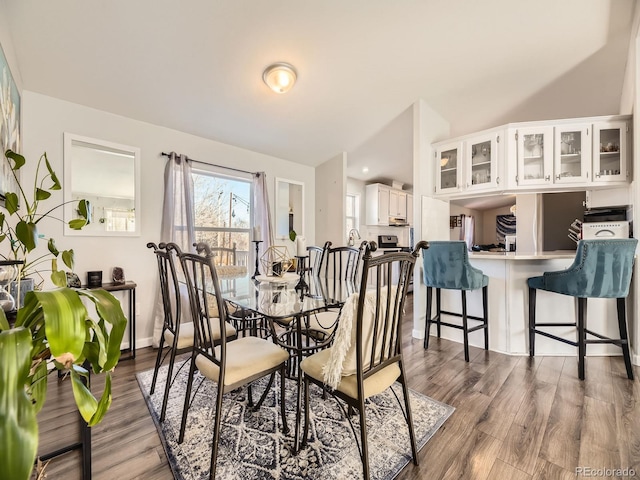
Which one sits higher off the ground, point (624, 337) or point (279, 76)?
point (279, 76)

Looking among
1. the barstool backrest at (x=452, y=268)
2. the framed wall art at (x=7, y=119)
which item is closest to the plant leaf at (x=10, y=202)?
the framed wall art at (x=7, y=119)

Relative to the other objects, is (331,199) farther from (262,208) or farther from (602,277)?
(602,277)

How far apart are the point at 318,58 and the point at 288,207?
7.33ft

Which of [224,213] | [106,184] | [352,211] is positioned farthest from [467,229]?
[106,184]

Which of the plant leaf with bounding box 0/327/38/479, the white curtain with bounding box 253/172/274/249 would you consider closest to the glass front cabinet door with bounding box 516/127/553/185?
the white curtain with bounding box 253/172/274/249

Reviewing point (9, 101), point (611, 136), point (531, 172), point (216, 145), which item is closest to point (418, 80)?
point (531, 172)

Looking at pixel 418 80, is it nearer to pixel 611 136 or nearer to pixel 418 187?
pixel 418 187

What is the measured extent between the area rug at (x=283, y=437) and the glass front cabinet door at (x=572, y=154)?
271cm

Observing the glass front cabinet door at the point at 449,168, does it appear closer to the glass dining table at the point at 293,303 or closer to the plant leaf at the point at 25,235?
the glass dining table at the point at 293,303

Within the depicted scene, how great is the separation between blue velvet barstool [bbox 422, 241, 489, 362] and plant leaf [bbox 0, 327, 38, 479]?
268cm

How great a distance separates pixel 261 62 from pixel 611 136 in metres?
3.48

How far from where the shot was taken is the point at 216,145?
3.46 metres

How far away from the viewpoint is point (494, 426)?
1.61m

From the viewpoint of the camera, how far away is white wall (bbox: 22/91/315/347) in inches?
91.7
